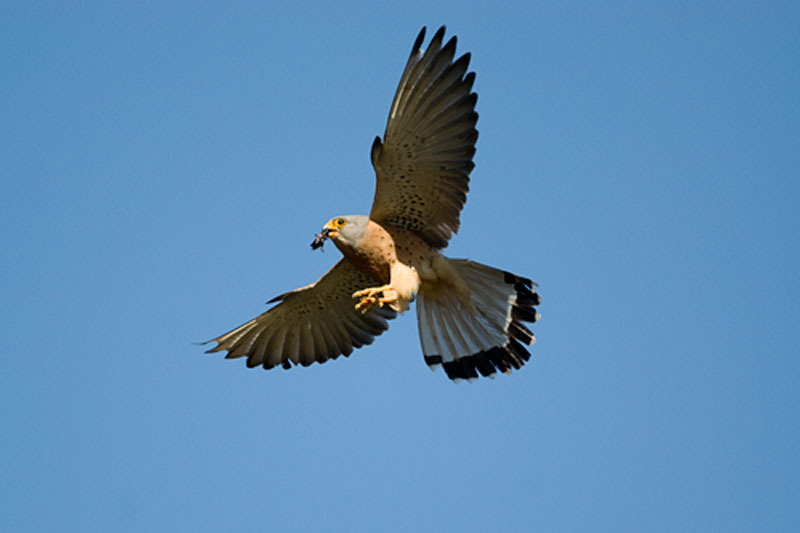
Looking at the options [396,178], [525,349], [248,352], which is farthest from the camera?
[248,352]

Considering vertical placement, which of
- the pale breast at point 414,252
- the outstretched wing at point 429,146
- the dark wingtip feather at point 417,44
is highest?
the dark wingtip feather at point 417,44

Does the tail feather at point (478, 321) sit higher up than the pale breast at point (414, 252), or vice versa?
the pale breast at point (414, 252)

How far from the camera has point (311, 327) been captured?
7.33m

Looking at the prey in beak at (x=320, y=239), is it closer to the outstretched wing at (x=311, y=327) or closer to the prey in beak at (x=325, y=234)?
the prey in beak at (x=325, y=234)

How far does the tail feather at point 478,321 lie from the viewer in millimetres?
6430

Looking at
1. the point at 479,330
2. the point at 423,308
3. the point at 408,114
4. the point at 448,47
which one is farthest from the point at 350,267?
the point at 448,47

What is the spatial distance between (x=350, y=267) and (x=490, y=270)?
1.12 m

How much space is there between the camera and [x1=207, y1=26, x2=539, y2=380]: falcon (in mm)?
5676

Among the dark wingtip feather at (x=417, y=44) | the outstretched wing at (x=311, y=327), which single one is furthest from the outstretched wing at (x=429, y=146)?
the outstretched wing at (x=311, y=327)

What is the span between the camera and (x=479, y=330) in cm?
657

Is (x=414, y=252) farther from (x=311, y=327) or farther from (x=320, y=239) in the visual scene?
(x=311, y=327)

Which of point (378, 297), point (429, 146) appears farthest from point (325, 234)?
point (429, 146)

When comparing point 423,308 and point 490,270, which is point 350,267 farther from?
point 490,270

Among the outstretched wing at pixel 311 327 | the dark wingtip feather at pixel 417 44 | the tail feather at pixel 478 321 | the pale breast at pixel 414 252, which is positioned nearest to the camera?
the dark wingtip feather at pixel 417 44
